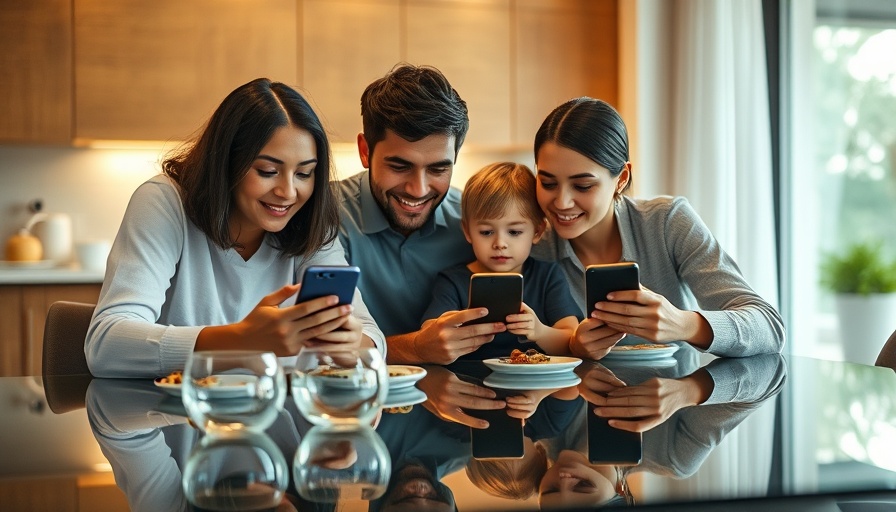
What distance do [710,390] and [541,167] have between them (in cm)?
95

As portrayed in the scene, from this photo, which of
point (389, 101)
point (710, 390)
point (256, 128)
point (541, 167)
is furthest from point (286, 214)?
point (710, 390)

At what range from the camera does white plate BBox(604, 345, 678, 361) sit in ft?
6.30

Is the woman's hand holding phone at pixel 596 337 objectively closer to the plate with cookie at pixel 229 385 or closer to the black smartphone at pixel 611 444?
the black smartphone at pixel 611 444

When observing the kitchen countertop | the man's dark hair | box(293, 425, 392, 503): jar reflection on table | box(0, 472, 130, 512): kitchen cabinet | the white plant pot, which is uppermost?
the man's dark hair

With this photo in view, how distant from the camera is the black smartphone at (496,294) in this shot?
5.79ft

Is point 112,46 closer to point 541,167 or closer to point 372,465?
point 541,167

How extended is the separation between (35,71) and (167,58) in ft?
1.96

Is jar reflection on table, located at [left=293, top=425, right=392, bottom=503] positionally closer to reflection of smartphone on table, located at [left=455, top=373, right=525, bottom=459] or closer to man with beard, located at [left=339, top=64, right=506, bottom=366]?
reflection of smartphone on table, located at [left=455, top=373, right=525, bottom=459]

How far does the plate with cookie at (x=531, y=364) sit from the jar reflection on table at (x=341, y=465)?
21.3 inches

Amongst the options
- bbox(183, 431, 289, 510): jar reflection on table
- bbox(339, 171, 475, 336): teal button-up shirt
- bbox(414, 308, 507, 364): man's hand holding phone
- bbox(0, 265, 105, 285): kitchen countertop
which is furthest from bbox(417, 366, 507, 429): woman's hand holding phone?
bbox(0, 265, 105, 285): kitchen countertop

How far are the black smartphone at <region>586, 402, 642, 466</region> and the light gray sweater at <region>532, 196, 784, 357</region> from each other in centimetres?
97

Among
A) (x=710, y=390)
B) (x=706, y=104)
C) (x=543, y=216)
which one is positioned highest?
(x=706, y=104)

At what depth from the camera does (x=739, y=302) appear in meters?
2.16

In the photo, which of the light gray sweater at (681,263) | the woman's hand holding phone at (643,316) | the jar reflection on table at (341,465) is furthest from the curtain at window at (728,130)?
the jar reflection on table at (341,465)
